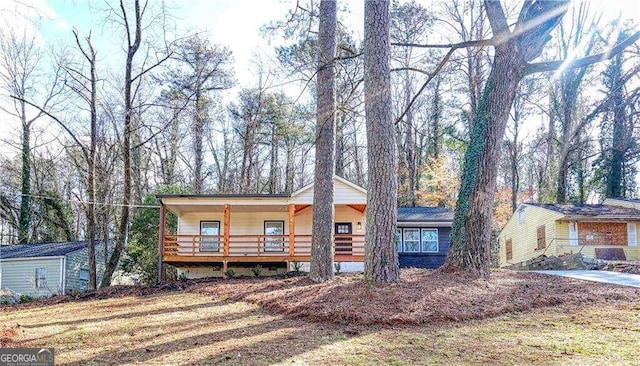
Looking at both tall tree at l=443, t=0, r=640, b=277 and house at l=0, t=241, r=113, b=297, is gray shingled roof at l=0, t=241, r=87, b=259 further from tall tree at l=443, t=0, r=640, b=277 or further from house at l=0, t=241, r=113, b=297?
tall tree at l=443, t=0, r=640, b=277

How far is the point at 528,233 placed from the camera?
21.0m

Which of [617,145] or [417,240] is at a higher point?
[617,145]

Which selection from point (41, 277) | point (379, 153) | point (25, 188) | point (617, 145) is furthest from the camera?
point (617, 145)

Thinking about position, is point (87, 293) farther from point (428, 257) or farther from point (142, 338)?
point (428, 257)

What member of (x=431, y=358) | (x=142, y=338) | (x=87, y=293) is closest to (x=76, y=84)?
(x=87, y=293)

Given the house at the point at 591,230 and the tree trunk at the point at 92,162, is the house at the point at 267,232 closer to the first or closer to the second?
the tree trunk at the point at 92,162

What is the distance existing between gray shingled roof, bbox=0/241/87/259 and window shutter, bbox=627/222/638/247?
2380 centimetres

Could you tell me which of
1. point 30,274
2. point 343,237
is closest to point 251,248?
point 343,237

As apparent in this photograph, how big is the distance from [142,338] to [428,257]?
1373 centimetres

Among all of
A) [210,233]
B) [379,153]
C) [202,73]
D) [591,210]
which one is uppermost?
[202,73]

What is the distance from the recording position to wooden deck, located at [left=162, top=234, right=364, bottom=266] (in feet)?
48.5

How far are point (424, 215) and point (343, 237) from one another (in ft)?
12.8

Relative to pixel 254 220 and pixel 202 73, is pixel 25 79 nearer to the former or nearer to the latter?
pixel 202 73

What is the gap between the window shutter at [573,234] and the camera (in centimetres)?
1819
